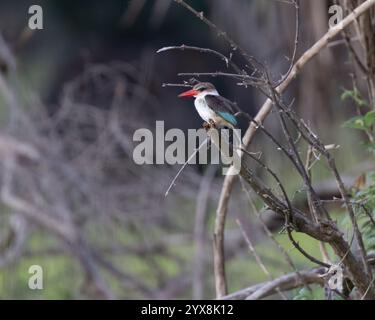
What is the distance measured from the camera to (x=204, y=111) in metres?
2.80

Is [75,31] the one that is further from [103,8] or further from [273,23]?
[273,23]

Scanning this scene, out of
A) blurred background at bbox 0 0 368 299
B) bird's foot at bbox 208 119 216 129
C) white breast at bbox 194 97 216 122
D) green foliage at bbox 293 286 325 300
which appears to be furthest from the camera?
blurred background at bbox 0 0 368 299

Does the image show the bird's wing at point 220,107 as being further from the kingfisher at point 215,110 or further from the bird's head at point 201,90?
the bird's head at point 201,90

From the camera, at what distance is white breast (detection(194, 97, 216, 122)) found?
2.76 metres

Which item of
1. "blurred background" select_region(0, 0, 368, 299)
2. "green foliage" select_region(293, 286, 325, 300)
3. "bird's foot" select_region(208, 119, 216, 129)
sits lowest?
"green foliage" select_region(293, 286, 325, 300)

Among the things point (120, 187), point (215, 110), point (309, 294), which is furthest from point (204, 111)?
point (120, 187)

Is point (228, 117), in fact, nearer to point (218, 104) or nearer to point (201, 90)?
point (218, 104)

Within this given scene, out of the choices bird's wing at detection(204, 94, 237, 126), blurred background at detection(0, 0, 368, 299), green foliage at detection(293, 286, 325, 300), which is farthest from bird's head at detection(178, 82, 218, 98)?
blurred background at detection(0, 0, 368, 299)

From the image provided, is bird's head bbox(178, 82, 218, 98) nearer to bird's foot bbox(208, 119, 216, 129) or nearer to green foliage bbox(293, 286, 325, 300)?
bird's foot bbox(208, 119, 216, 129)

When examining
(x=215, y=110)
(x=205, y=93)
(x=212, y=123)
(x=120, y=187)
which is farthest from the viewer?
(x=120, y=187)

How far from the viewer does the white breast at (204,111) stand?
276 cm

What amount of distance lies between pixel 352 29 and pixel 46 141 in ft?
8.89

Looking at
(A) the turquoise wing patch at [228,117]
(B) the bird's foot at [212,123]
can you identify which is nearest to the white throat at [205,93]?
(A) the turquoise wing patch at [228,117]
